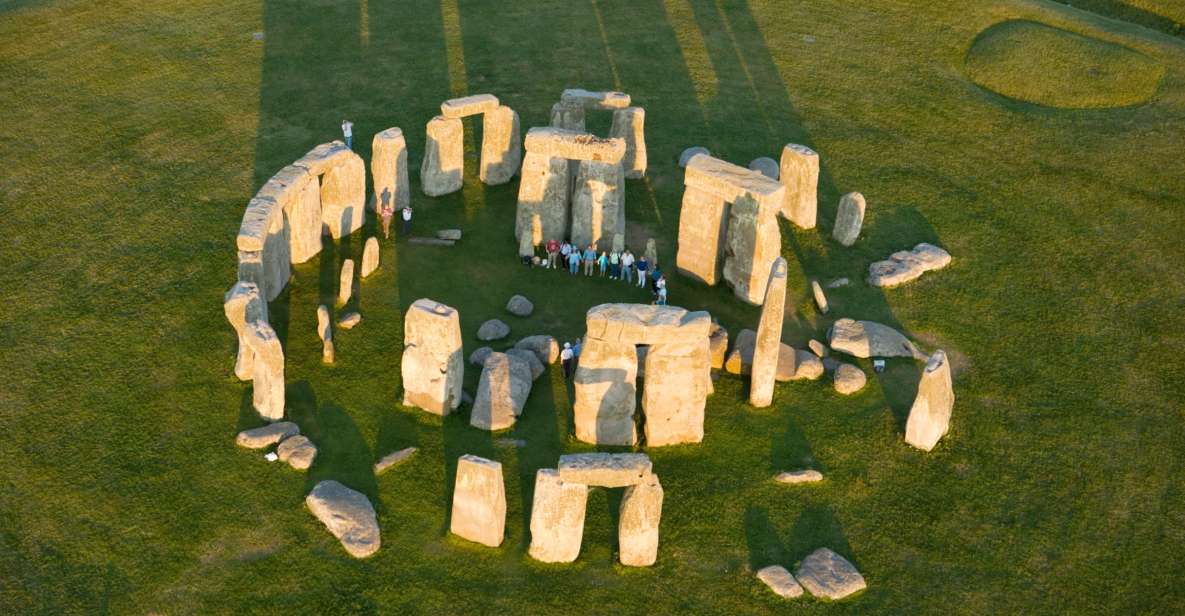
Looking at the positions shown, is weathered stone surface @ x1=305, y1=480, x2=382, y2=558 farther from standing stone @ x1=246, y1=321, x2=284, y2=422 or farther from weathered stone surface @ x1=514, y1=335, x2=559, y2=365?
weathered stone surface @ x1=514, y1=335, x2=559, y2=365

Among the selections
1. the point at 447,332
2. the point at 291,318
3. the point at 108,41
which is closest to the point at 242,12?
the point at 108,41

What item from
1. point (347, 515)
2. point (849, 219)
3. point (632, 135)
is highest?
point (632, 135)

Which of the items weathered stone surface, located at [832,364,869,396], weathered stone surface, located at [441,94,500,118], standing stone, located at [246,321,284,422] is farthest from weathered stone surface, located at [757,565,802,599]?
weathered stone surface, located at [441,94,500,118]

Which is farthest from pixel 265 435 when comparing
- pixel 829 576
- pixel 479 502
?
pixel 829 576

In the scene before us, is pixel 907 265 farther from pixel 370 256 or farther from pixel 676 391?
pixel 370 256

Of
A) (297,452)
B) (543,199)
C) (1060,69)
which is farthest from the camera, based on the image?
(1060,69)

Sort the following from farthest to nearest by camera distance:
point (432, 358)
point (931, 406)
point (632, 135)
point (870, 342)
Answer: point (632, 135), point (870, 342), point (432, 358), point (931, 406)

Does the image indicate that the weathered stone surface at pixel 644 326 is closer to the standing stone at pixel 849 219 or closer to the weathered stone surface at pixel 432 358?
the weathered stone surface at pixel 432 358
